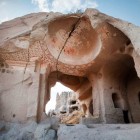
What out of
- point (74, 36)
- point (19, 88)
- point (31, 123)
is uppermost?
point (74, 36)

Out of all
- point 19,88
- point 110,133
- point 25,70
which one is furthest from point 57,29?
point 110,133

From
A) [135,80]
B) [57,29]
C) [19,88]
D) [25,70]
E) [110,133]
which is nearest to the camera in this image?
[110,133]

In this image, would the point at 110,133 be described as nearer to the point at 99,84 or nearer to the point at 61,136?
the point at 61,136

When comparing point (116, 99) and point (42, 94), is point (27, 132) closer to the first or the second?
point (42, 94)

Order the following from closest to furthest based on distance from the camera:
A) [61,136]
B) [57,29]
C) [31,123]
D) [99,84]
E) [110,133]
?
[110,133] < [61,136] < [31,123] < [57,29] < [99,84]

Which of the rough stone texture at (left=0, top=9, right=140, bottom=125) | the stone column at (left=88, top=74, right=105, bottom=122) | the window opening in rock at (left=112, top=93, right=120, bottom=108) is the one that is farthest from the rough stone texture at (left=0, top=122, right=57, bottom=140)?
the window opening in rock at (left=112, top=93, right=120, bottom=108)

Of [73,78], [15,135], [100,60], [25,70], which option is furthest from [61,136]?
[73,78]

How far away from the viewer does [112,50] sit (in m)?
6.82

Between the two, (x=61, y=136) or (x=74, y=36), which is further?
(x=74, y=36)

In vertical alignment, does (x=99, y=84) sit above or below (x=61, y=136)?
above

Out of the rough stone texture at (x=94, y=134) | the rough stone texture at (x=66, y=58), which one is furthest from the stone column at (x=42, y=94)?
the rough stone texture at (x=94, y=134)

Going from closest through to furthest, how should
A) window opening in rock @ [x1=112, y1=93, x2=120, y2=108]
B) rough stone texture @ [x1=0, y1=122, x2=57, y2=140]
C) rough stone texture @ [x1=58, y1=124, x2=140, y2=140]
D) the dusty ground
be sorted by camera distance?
rough stone texture @ [x1=58, y1=124, x2=140, y2=140]
the dusty ground
rough stone texture @ [x1=0, y1=122, x2=57, y2=140]
window opening in rock @ [x1=112, y1=93, x2=120, y2=108]

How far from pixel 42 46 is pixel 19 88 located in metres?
1.84

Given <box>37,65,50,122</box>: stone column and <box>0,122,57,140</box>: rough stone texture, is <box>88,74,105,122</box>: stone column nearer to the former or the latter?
<box>37,65,50,122</box>: stone column
